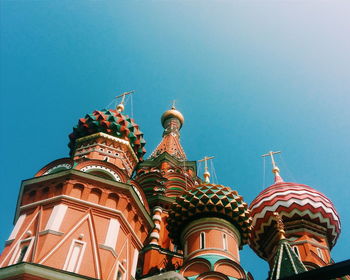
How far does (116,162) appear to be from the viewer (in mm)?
15664

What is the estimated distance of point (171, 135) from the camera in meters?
28.0

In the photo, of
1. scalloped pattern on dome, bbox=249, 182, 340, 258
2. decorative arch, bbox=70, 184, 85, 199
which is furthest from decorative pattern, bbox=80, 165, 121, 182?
scalloped pattern on dome, bbox=249, 182, 340, 258

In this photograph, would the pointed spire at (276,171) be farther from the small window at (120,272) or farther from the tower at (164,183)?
the small window at (120,272)

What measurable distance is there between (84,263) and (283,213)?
9943 mm

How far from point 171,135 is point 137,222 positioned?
16.0 meters

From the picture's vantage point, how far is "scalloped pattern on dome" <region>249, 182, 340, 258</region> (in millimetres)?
17219

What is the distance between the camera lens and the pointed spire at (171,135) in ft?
84.2

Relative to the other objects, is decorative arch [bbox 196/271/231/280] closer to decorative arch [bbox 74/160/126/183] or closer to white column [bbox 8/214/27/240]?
decorative arch [bbox 74/160/126/183]

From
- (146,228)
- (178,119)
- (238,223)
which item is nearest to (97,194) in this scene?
(146,228)

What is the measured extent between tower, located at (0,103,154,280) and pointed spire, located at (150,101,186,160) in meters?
12.1

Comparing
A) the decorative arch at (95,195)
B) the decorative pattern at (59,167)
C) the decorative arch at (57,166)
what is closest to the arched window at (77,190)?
the decorative arch at (95,195)

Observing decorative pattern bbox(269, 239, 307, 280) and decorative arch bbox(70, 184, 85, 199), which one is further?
decorative arch bbox(70, 184, 85, 199)

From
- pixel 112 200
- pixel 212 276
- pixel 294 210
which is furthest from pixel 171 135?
pixel 212 276

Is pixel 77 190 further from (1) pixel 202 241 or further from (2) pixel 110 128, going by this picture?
(2) pixel 110 128
